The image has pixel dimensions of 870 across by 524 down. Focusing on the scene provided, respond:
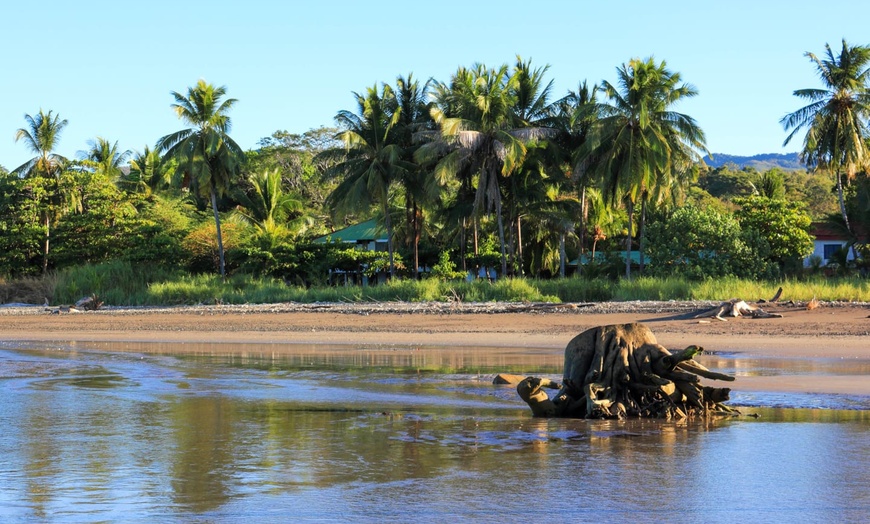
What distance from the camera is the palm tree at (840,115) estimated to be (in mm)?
43125

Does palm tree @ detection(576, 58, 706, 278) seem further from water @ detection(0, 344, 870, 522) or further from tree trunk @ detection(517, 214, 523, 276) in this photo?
water @ detection(0, 344, 870, 522)

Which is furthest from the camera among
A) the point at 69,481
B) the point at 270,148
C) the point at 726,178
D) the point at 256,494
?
the point at 726,178

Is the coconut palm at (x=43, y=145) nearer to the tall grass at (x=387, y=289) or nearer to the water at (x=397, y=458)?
the tall grass at (x=387, y=289)

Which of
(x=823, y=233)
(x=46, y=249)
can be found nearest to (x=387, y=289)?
(x=46, y=249)

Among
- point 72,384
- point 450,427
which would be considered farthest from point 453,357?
point 450,427

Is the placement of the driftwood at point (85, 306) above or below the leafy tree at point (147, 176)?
below

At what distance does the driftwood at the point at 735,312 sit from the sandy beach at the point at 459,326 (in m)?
0.36

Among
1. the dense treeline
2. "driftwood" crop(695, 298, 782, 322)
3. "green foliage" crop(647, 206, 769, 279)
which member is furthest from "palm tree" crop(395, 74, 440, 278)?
"driftwood" crop(695, 298, 782, 322)

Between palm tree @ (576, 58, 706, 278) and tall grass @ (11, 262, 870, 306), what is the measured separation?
5.74 meters

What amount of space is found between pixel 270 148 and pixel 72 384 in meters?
48.7

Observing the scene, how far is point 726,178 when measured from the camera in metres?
76.1

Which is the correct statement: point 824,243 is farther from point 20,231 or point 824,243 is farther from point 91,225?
point 20,231

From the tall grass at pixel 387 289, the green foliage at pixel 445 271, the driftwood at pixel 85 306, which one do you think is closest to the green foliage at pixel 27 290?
the tall grass at pixel 387 289

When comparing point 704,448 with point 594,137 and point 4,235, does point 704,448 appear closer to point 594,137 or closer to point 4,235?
point 594,137
